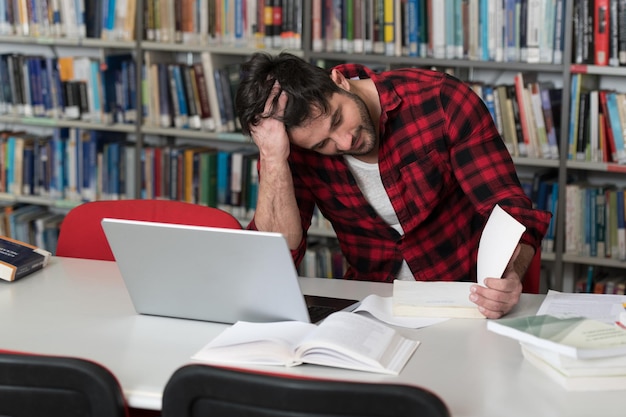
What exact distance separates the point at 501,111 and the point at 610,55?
1.31 ft

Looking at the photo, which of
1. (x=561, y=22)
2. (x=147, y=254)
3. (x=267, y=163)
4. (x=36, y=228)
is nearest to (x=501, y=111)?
(x=561, y=22)

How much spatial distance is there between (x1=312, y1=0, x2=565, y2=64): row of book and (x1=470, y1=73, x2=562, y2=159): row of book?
0.10m

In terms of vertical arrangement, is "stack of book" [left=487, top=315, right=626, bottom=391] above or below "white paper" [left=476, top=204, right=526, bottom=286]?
below

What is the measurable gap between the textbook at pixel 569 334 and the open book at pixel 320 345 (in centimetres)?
18

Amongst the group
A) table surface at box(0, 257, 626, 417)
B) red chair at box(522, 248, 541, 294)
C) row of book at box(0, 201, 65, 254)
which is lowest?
row of book at box(0, 201, 65, 254)

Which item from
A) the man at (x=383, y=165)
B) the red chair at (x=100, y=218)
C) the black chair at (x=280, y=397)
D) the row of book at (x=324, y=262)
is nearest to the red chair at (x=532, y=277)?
the man at (x=383, y=165)

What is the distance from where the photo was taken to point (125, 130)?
365 cm

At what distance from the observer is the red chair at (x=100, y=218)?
220 centimetres

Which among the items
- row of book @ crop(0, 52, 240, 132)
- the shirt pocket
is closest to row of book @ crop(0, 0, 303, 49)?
row of book @ crop(0, 52, 240, 132)

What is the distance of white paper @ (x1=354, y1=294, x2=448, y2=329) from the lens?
1627 mm

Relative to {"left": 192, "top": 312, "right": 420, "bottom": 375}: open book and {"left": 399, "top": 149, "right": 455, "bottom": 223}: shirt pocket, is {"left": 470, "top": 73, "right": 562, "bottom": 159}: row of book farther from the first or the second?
{"left": 192, "top": 312, "right": 420, "bottom": 375}: open book

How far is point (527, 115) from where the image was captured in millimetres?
3064

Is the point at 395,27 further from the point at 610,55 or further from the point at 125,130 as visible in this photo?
the point at 125,130

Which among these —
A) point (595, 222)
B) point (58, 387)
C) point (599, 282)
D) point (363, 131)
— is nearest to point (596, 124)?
point (595, 222)
